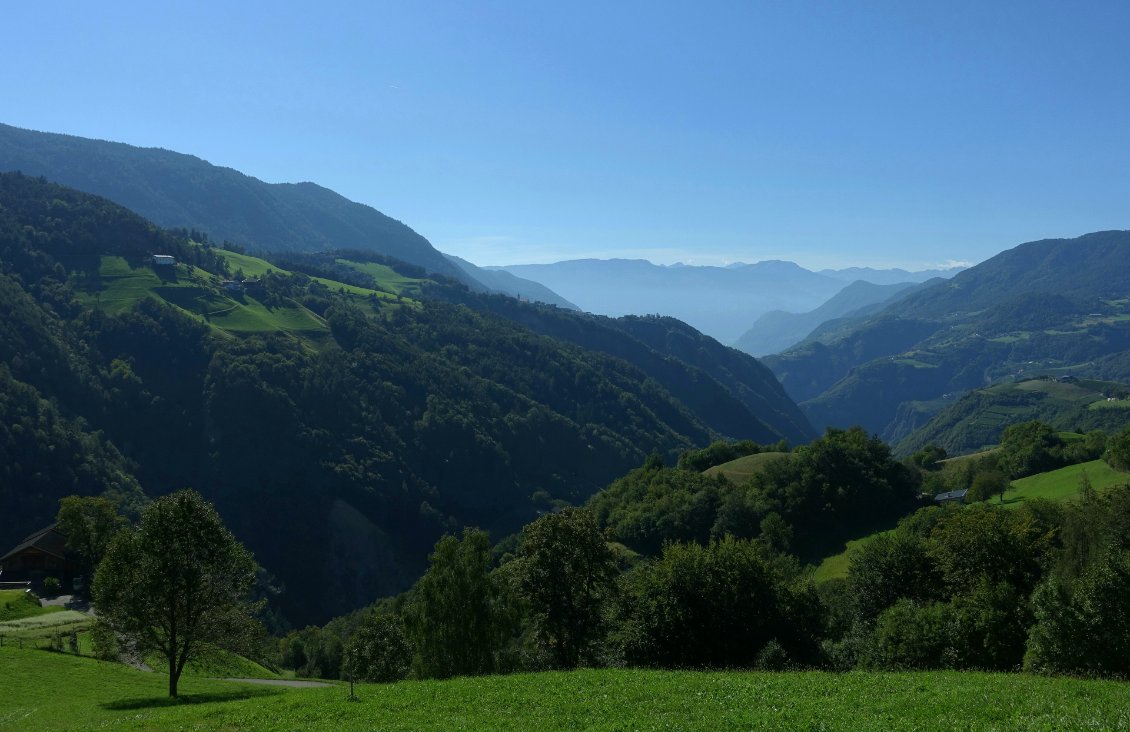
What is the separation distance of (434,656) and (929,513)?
43111 millimetres

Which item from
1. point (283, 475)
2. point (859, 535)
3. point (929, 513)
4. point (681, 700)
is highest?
point (681, 700)

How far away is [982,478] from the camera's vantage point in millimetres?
71750

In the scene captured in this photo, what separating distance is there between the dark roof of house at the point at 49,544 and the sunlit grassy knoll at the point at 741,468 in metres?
66.0

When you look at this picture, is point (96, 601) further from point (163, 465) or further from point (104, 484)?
point (163, 465)

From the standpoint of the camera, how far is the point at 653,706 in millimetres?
17531

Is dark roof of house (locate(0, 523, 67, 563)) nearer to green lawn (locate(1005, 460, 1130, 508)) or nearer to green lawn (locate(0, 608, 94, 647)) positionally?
green lawn (locate(0, 608, 94, 647))

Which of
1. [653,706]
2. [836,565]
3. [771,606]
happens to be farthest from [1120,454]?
[653,706]

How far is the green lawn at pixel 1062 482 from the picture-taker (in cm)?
6069

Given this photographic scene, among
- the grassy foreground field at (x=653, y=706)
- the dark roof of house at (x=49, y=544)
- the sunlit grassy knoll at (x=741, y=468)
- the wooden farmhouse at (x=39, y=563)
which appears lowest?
the wooden farmhouse at (x=39, y=563)

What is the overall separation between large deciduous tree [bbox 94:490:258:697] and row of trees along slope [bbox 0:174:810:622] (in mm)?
98608

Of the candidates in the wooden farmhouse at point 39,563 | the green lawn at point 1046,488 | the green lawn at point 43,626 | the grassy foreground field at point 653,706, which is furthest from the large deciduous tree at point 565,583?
the wooden farmhouse at point 39,563

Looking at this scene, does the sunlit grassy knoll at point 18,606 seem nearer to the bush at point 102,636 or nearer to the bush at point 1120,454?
the bush at point 102,636

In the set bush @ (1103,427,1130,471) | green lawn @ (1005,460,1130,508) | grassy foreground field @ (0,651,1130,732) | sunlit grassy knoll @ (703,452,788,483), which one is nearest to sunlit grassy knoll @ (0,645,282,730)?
grassy foreground field @ (0,651,1130,732)

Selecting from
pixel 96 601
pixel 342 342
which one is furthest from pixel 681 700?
pixel 342 342
